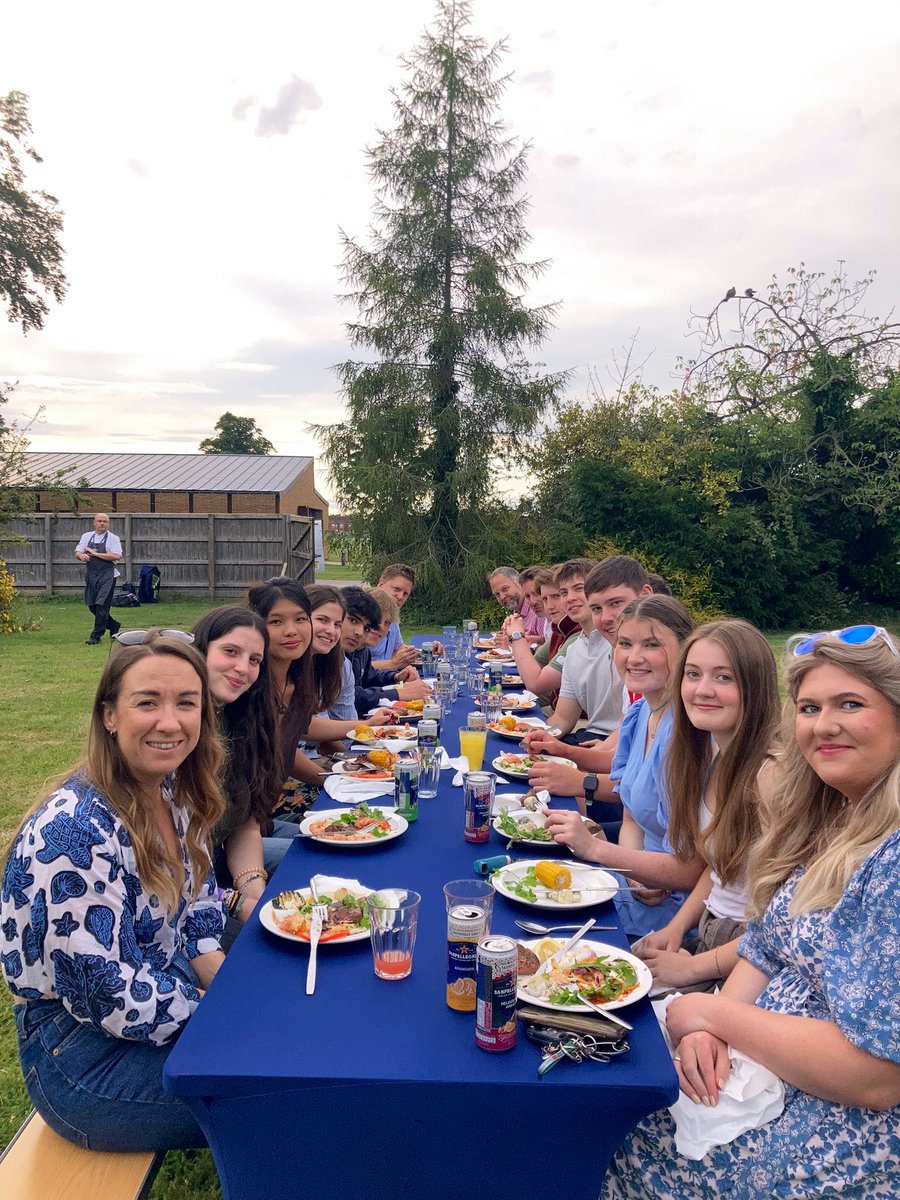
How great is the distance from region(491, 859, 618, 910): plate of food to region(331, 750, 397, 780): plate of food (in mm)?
1092

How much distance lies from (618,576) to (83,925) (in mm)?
3134

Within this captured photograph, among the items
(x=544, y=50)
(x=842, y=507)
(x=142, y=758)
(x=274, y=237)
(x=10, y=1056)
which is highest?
(x=544, y=50)

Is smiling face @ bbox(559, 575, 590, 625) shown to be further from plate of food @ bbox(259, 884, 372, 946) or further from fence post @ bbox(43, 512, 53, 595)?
fence post @ bbox(43, 512, 53, 595)

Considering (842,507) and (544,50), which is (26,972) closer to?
(544,50)

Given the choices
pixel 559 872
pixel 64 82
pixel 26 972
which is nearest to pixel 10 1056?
pixel 26 972

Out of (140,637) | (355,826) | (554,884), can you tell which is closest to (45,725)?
(355,826)

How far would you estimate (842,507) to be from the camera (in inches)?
540

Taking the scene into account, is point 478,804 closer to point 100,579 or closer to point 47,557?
point 100,579

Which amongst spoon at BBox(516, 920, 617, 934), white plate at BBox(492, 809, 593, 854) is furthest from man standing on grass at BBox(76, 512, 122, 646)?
spoon at BBox(516, 920, 617, 934)

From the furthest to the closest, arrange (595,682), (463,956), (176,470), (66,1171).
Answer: (176,470), (595,682), (66,1171), (463,956)

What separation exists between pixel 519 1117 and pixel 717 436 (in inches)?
545

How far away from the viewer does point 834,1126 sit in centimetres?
140

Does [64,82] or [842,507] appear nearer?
[64,82]

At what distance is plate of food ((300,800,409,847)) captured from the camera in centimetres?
238
